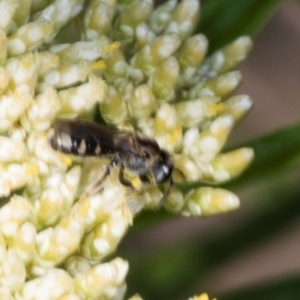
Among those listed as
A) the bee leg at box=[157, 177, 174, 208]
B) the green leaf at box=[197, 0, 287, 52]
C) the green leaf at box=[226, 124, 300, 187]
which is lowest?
the bee leg at box=[157, 177, 174, 208]

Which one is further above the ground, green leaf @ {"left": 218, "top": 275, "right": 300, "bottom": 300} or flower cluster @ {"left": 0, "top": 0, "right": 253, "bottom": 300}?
flower cluster @ {"left": 0, "top": 0, "right": 253, "bottom": 300}

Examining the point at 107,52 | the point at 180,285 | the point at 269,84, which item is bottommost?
the point at 180,285

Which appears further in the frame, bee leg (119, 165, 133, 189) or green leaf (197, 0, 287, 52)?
green leaf (197, 0, 287, 52)

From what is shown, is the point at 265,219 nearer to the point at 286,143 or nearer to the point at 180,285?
the point at 180,285

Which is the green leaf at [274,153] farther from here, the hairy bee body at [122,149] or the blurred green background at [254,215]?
the hairy bee body at [122,149]

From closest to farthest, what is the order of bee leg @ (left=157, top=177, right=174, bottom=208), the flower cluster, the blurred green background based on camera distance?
the flower cluster < bee leg @ (left=157, top=177, right=174, bottom=208) < the blurred green background

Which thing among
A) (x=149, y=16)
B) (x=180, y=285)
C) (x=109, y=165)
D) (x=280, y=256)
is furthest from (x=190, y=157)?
(x=280, y=256)

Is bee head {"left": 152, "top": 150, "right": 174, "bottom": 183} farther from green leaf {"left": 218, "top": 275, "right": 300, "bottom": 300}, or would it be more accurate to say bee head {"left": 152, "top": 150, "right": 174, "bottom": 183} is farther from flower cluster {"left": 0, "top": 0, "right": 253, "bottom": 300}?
green leaf {"left": 218, "top": 275, "right": 300, "bottom": 300}

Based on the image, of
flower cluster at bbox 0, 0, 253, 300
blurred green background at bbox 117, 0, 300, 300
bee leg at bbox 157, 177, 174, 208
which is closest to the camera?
flower cluster at bbox 0, 0, 253, 300

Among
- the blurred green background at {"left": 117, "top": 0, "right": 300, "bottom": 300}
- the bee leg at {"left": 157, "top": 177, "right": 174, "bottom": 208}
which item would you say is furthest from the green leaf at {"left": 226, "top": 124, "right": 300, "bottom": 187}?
the bee leg at {"left": 157, "top": 177, "right": 174, "bottom": 208}
